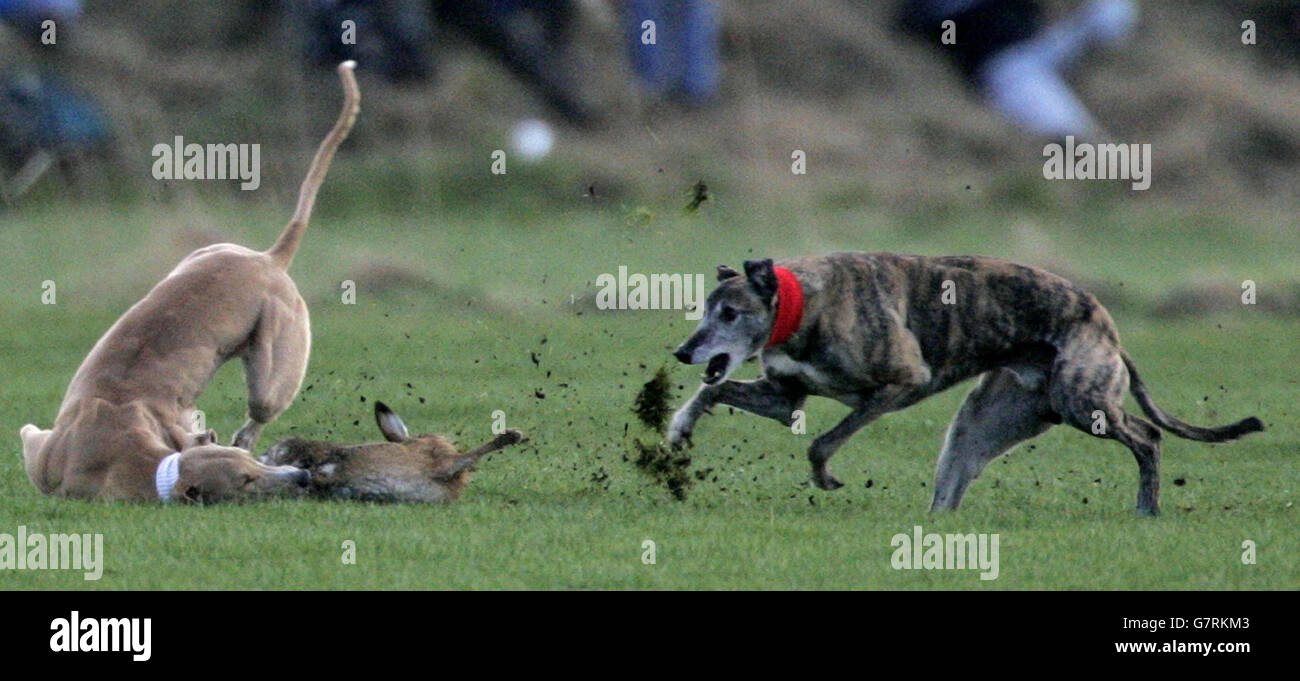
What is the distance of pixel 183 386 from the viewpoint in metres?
10.6

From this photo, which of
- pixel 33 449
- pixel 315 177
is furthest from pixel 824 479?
pixel 33 449

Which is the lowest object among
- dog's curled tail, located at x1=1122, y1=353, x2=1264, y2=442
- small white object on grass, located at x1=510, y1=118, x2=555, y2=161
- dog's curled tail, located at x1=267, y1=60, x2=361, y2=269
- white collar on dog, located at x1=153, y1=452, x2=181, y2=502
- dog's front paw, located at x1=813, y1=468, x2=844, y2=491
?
dog's front paw, located at x1=813, y1=468, x2=844, y2=491

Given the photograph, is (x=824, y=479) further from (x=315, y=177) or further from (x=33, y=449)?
(x=33, y=449)

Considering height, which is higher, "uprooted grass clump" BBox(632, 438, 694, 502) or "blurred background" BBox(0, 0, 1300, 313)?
"blurred background" BBox(0, 0, 1300, 313)

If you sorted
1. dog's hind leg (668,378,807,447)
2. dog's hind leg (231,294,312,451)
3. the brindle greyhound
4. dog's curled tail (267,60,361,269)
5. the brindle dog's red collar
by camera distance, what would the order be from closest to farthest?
the brindle dog's red collar
the brindle greyhound
dog's hind leg (668,378,807,447)
dog's hind leg (231,294,312,451)
dog's curled tail (267,60,361,269)

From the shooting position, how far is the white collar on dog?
1008 centimetres

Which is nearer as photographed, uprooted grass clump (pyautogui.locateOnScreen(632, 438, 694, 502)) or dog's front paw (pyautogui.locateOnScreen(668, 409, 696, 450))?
dog's front paw (pyautogui.locateOnScreen(668, 409, 696, 450))

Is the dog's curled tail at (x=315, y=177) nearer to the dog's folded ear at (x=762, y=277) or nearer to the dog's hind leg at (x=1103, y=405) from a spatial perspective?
the dog's folded ear at (x=762, y=277)

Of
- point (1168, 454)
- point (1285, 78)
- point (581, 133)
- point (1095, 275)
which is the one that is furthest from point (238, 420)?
point (1285, 78)

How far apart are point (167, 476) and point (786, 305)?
3049mm

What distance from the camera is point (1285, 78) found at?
3688cm

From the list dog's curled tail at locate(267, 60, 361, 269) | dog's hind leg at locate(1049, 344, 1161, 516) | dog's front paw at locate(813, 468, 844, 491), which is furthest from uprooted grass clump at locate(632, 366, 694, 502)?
dog's curled tail at locate(267, 60, 361, 269)

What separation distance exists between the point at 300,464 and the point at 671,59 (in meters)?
23.4

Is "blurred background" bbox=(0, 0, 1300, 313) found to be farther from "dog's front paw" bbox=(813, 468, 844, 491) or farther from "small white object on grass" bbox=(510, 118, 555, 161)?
"dog's front paw" bbox=(813, 468, 844, 491)
